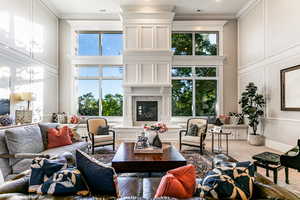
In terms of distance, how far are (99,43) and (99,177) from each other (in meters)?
6.66

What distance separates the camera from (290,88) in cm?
459

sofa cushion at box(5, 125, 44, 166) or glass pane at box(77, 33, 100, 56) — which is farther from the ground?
glass pane at box(77, 33, 100, 56)

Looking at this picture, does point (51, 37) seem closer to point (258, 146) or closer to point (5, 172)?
point (5, 172)

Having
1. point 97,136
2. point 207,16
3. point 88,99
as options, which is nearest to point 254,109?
point 207,16

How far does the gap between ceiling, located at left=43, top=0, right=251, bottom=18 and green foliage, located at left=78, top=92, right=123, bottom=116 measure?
2.95 m

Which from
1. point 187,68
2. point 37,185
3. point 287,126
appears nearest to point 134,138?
point 187,68

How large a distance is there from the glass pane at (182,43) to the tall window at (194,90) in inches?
23.4

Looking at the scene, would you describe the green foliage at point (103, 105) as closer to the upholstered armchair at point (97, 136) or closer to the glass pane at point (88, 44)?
the glass pane at point (88, 44)

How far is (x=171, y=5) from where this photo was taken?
637 centimetres

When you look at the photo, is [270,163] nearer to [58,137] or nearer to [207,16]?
[58,137]

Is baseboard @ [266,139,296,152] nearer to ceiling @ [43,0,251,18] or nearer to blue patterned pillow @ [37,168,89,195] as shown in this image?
ceiling @ [43,0,251,18]

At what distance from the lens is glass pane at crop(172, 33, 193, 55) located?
7.20 m

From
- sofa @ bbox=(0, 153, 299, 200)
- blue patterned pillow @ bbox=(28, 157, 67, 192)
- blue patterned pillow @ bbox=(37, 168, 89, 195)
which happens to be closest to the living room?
sofa @ bbox=(0, 153, 299, 200)

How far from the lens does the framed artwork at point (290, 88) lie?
14.4ft
